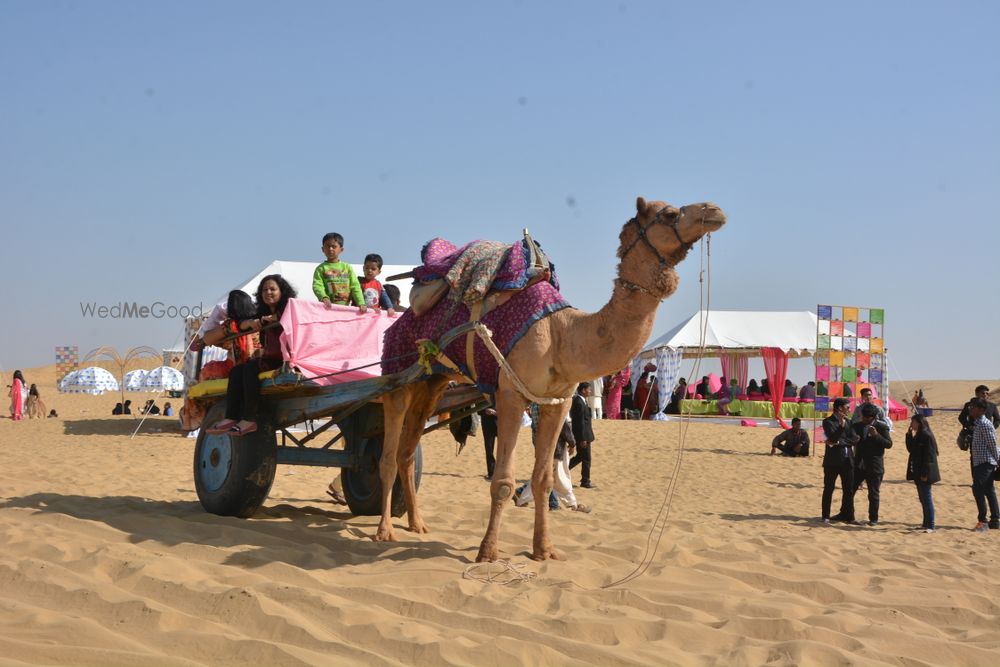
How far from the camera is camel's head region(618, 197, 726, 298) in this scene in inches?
217

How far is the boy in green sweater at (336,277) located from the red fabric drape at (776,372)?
791 inches

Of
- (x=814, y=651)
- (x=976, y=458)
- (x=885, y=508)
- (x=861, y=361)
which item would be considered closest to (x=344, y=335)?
(x=814, y=651)

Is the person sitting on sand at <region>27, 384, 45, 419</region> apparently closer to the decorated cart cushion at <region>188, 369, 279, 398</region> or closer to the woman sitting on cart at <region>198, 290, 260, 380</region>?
the decorated cart cushion at <region>188, 369, 279, 398</region>

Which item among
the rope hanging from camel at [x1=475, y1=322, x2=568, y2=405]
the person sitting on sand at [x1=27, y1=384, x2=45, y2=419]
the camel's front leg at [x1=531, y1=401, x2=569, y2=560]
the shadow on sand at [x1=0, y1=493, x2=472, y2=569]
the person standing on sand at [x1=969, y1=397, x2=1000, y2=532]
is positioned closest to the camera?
the rope hanging from camel at [x1=475, y1=322, x2=568, y2=405]

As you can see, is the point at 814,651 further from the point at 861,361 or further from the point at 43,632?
the point at 861,361

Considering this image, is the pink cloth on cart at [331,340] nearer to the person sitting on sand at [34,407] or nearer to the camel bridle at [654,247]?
the camel bridle at [654,247]

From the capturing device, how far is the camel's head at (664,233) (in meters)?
5.52

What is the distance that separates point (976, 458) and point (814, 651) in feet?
26.5

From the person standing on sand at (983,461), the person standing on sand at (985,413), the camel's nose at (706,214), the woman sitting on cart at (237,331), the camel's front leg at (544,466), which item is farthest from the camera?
the person standing on sand at (985,413)

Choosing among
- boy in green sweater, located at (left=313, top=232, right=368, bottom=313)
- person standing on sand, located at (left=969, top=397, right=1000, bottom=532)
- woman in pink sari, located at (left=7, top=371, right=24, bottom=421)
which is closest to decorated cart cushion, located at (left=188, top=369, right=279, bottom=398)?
boy in green sweater, located at (left=313, top=232, right=368, bottom=313)

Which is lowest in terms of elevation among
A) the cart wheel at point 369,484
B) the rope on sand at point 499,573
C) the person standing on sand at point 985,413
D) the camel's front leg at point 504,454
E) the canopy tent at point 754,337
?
the rope on sand at point 499,573

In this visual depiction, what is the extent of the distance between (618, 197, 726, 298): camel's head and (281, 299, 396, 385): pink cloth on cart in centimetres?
226

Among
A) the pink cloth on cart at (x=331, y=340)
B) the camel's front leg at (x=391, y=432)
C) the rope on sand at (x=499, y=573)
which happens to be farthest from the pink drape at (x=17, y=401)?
the rope on sand at (x=499, y=573)

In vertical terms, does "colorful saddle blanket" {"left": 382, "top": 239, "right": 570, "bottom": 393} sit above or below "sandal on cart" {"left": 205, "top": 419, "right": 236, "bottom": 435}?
above
